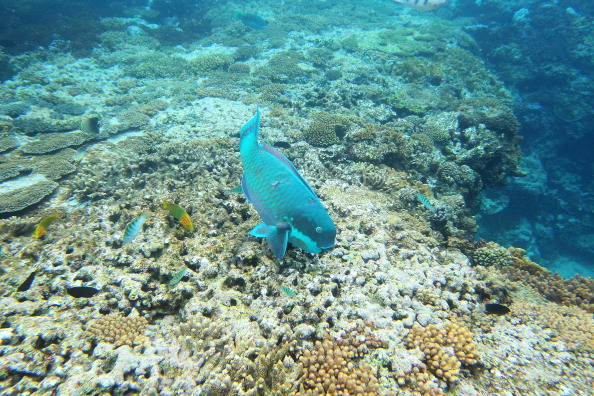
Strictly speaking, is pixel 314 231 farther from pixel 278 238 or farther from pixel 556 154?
pixel 556 154

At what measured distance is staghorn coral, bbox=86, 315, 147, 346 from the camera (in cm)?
231

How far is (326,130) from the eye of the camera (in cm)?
665

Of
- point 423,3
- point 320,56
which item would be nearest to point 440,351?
point 423,3

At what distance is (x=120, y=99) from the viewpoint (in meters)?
9.49

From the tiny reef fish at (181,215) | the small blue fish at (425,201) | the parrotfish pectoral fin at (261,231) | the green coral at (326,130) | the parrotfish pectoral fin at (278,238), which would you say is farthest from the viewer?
the green coral at (326,130)

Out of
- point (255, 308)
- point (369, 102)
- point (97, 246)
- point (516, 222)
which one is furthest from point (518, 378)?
point (516, 222)

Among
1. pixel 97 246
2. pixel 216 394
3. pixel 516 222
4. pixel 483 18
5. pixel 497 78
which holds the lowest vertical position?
pixel 516 222

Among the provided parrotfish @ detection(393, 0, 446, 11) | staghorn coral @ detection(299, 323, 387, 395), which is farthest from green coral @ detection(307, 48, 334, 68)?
staghorn coral @ detection(299, 323, 387, 395)

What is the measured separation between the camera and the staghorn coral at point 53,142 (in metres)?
6.15

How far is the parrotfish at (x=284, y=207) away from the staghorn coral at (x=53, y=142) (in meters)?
6.50

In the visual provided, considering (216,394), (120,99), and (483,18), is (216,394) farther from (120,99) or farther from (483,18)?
(483,18)

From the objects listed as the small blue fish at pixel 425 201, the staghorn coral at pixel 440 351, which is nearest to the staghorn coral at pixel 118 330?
the staghorn coral at pixel 440 351

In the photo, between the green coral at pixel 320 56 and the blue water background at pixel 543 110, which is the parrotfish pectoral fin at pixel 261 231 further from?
the blue water background at pixel 543 110

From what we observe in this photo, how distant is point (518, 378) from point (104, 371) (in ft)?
11.4
